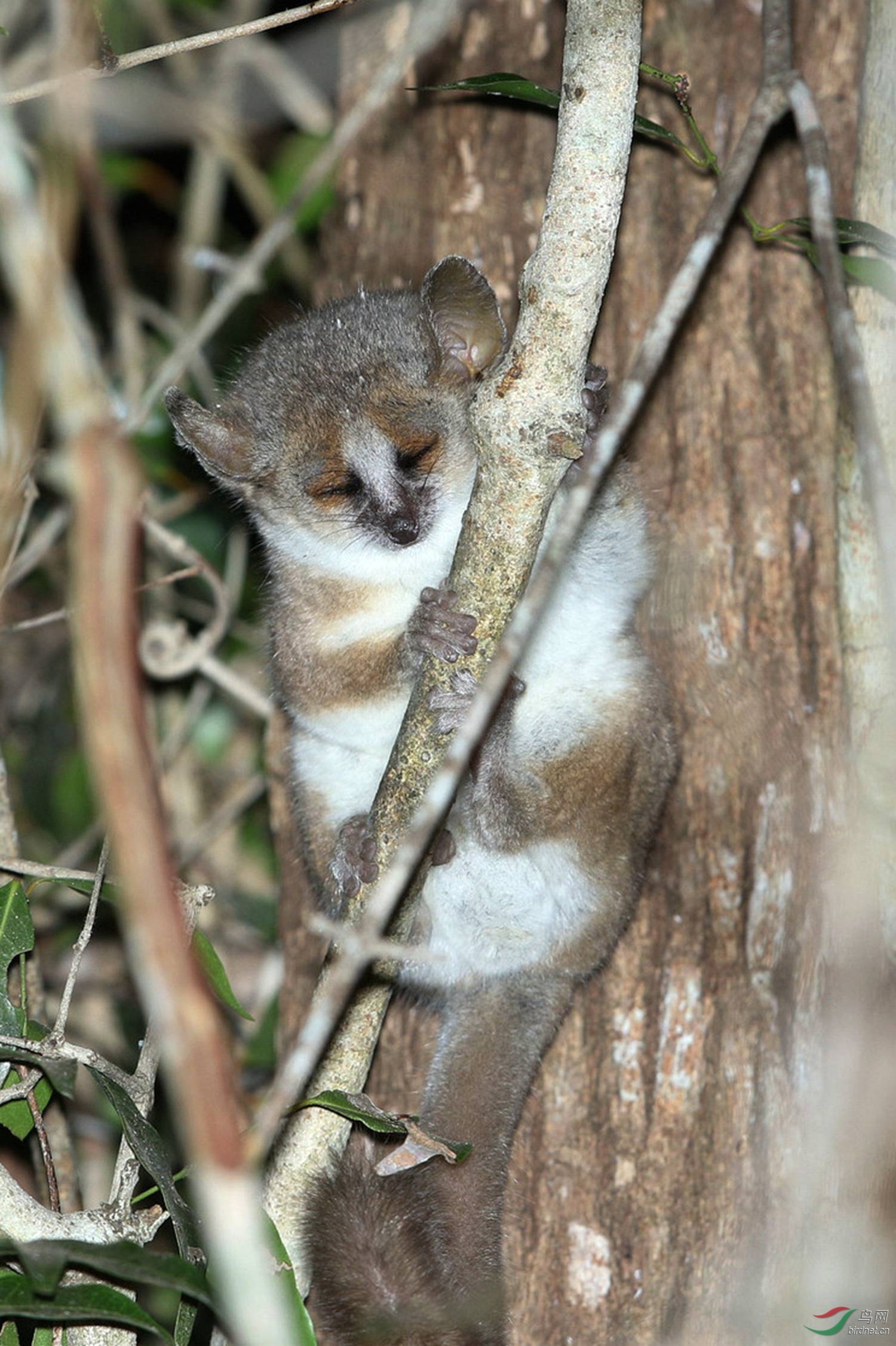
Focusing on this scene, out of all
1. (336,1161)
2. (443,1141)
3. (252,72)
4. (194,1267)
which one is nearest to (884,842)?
(443,1141)

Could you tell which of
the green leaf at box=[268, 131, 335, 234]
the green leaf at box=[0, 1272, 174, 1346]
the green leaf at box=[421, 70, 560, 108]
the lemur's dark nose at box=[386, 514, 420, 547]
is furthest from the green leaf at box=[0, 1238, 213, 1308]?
the green leaf at box=[268, 131, 335, 234]

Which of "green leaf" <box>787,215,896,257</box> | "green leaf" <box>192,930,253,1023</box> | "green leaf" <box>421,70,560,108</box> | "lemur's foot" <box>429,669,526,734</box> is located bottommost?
"green leaf" <box>192,930,253,1023</box>

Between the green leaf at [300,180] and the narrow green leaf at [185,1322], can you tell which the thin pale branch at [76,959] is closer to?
the narrow green leaf at [185,1322]

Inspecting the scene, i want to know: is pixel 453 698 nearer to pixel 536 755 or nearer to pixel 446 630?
pixel 446 630

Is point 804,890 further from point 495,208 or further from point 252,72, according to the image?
point 252,72

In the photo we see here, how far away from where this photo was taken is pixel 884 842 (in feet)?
10.3

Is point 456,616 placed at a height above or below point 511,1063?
above

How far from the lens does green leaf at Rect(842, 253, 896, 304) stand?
275 cm

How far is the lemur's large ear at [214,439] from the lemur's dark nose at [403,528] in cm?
49

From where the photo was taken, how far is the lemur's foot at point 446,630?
2395mm

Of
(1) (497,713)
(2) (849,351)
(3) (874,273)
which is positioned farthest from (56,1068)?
(3) (874,273)

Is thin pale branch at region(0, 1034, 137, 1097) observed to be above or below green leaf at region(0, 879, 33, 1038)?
below

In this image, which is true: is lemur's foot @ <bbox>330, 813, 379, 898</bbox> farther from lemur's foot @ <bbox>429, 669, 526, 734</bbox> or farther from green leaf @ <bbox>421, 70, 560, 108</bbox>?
green leaf @ <bbox>421, 70, 560, 108</bbox>

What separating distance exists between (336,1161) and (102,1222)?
1.69 feet
